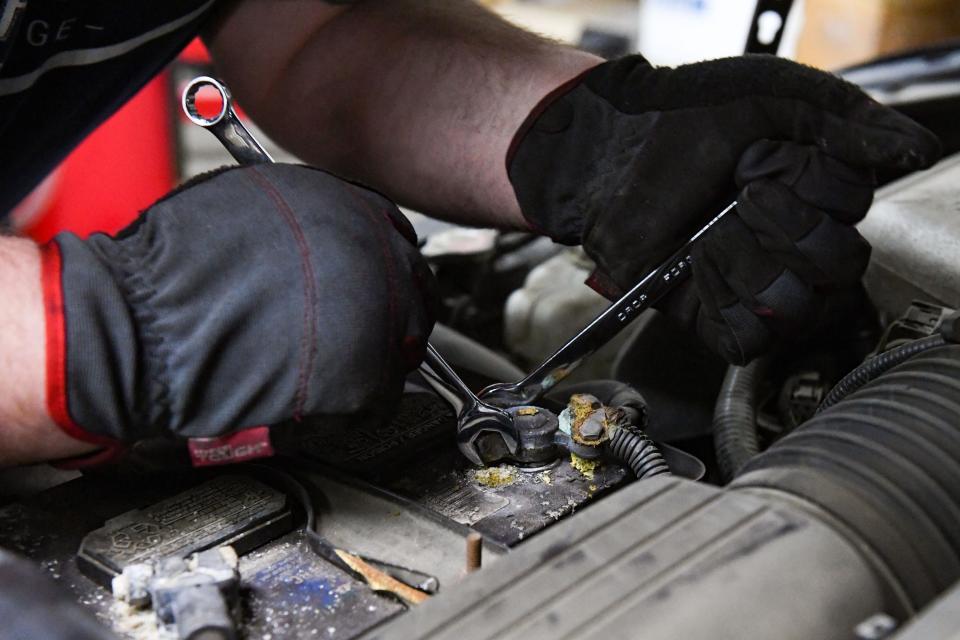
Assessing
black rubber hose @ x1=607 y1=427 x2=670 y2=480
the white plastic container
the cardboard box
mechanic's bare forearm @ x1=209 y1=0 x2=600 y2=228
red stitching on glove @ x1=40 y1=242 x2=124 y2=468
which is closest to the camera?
red stitching on glove @ x1=40 y1=242 x2=124 y2=468

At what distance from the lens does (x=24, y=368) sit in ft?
2.00

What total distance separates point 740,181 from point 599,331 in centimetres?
Answer: 16

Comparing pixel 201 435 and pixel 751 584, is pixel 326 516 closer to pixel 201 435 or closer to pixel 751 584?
pixel 201 435

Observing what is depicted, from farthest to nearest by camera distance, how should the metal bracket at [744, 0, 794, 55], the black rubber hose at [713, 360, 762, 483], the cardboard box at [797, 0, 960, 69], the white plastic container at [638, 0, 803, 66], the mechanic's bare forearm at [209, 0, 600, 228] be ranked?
the white plastic container at [638, 0, 803, 66] < the cardboard box at [797, 0, 960, 69] < the metal bracket at [744, 0, 794, 55] < the mechanic's bare forearm at [209, 0, 600, 228] < the black rubber hose at [713, 360, 762, 483]

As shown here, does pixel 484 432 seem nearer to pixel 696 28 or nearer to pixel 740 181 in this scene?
pixel 740 181

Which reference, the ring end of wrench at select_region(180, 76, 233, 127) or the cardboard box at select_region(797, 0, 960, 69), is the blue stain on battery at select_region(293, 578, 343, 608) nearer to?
the ring end of wrench at select_region(180, 76, 233, 127)

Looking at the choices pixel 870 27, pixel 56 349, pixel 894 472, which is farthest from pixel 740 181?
pixel 870 27

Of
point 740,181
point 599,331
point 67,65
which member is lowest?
point 599,331

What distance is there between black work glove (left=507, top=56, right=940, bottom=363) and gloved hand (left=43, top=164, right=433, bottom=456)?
0.27 meters

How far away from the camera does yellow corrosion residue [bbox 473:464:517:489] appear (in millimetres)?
735

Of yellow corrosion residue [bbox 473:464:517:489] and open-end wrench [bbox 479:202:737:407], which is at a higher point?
open-end wrench [bbox 479:202:737:407]

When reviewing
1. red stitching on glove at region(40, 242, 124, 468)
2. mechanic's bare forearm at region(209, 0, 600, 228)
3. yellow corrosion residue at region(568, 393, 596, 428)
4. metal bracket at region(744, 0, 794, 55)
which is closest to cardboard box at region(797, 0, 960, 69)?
metal bracket at region(744, 0, 794, 55)

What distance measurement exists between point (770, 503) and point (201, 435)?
35cm

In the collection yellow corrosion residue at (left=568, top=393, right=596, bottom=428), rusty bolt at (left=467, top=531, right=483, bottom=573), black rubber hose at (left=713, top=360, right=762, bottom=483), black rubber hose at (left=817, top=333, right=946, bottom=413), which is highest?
black rubber hose at (left=817, top=333, right=946, bottom=413)
